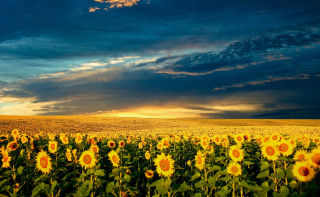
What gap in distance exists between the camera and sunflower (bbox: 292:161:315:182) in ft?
16.1

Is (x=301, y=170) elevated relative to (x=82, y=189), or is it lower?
elevated

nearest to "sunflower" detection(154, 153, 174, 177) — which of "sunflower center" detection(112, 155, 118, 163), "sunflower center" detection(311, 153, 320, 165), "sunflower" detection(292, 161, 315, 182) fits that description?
"sunflower center" detection(112, 155, 118, 163)

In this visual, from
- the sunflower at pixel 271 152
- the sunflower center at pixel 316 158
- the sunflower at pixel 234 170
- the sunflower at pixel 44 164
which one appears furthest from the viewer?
the sunflower at pixel 44 164

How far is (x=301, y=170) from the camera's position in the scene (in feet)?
16.4

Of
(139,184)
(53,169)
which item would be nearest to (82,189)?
(53,169)

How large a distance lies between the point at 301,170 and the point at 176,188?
8.60ft

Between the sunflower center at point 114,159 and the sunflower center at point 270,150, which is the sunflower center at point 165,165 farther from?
the sunflower center at point 270,150

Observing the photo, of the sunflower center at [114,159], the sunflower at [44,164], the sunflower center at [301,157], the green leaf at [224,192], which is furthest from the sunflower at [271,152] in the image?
the sunflower at [44,164]

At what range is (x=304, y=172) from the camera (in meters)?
4.96

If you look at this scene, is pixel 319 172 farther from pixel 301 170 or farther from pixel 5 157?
pixel 5 157

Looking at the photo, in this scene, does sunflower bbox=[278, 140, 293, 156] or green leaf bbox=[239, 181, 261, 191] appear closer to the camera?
green leaf bbox=[239, 181, 261, 191]

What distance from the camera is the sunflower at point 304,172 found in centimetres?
491

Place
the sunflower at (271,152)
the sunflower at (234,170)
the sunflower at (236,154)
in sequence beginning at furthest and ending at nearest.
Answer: the sunflower at (236,154) < the sunflower at (271,152) < the sunflower at (234,170)

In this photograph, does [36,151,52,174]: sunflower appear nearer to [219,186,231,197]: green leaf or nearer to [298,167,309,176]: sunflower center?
[219,186,231,197]: green leaf
